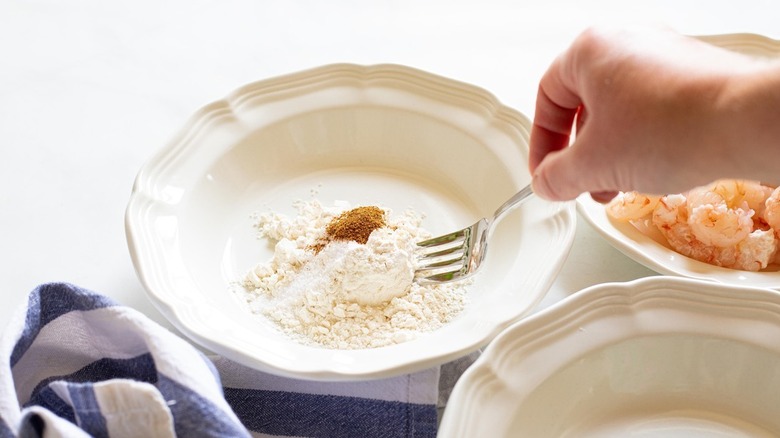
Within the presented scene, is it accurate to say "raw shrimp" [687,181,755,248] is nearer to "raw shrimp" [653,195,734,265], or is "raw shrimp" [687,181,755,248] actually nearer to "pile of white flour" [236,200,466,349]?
"raw shrimp" [653,195,734,265]

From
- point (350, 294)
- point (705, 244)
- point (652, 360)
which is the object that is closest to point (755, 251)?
point (705, 244)

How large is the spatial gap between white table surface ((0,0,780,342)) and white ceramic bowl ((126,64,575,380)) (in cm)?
7

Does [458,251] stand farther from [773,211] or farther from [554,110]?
[773,211]

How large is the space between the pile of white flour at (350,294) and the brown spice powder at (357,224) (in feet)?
0.03

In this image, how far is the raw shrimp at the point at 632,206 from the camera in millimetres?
889

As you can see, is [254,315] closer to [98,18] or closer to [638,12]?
[98,18]

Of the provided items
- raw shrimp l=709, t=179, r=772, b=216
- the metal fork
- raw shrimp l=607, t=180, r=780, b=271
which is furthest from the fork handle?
raw shrimp l=709, t=179, r=772, b=216

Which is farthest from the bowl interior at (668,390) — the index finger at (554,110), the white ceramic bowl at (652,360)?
the index finger at (554,110)

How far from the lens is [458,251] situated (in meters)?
0.93

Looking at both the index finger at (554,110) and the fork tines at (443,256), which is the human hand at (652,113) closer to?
the index finger at (554,110)

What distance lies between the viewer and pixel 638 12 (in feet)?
4.68

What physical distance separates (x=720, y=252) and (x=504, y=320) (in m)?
0.28

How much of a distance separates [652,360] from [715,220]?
0.19 metres

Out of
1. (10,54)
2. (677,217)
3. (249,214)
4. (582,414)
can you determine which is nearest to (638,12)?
(677,217)
